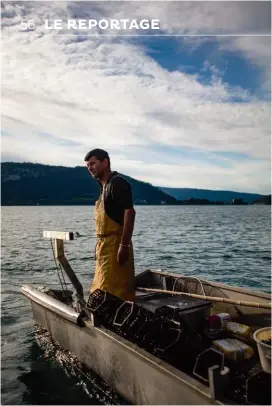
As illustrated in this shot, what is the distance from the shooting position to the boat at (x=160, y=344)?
371 centimetres

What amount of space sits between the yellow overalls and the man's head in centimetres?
35

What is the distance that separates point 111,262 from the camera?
5.07 metres

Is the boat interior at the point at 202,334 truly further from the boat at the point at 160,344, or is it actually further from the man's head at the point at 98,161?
the man's head at the point at 98,161

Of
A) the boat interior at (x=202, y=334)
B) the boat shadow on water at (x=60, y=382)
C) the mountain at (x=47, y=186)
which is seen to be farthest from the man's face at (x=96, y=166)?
the mountain at (x=47, y=186)

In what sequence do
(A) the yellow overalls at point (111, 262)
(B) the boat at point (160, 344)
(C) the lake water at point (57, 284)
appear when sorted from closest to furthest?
(B) the boat at point (160, 344), (A) the yellow overalls at point (111, 262), (C) the lake water at point (57, 284)

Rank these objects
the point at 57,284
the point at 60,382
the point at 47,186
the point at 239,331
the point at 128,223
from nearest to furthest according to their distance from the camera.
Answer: the point at 128,223 < the point at 239,331 < the point at 60,382 < the point at 57,284 < the point at 47,186

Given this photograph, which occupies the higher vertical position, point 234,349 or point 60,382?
point 234,349

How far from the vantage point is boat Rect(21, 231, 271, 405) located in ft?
12.2

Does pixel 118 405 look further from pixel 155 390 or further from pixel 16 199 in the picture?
pixel 16 199

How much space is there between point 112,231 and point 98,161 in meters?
0.99

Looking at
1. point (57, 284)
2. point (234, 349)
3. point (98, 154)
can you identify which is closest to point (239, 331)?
point (234, 349)

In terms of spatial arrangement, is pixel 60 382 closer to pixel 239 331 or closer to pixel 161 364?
pixel 161 364

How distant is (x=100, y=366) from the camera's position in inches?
203

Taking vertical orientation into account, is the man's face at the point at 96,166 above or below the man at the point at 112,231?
above
